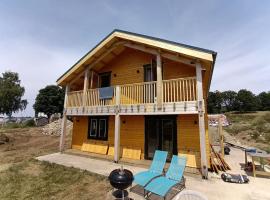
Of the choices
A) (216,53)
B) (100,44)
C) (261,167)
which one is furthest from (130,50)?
(261,167)

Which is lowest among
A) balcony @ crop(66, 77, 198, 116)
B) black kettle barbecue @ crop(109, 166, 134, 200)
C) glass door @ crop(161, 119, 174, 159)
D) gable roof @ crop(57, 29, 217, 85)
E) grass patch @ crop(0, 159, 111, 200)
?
grass patch @ crop(0, 159, 111, 200)

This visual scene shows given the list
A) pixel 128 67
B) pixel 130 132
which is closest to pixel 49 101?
pixel 128 67

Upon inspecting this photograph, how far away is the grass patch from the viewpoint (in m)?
5.54

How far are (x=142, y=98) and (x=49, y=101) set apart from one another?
4143cm

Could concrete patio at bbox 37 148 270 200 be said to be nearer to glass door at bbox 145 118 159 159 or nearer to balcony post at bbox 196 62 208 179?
balcony post at bbox 196 62 208 179

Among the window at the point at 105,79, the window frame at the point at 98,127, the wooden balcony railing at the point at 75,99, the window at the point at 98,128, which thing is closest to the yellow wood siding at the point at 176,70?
the window at the point at 105,79

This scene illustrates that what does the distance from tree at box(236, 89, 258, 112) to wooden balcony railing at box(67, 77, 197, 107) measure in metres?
63.9

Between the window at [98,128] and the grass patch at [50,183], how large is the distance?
11.4 ft

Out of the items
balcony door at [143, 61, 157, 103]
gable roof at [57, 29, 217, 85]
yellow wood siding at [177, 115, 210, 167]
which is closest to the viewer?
gable roof at [57, 29, 217, 85]

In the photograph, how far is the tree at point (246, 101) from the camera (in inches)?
2395

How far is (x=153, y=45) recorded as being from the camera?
8562mm

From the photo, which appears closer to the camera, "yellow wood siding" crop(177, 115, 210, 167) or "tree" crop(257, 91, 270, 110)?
"yellow wood siding" crop(177, 115, 210, 167)

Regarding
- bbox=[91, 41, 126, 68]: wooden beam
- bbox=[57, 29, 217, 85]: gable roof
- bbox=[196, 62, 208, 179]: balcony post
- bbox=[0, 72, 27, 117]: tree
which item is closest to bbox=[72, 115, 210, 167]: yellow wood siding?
bbox=[196, 62, 208, 179]: balcony post

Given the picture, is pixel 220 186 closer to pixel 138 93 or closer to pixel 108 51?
pixel 138 93
